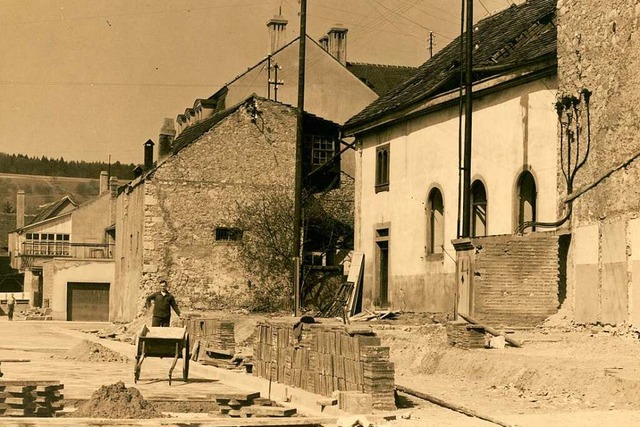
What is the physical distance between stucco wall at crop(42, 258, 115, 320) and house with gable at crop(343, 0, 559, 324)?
2969 cm

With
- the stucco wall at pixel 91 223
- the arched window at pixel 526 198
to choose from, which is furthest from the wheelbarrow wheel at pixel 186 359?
the stucco wall at pixel 91 223

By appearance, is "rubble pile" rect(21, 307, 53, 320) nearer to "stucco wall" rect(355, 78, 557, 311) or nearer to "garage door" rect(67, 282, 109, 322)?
"garage door" rect(67, 282, 109, 322)

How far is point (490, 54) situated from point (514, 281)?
8870mm

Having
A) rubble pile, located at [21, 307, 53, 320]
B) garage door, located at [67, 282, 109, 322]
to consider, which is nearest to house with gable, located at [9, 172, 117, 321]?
garage door, located at [67, 282, 109, 322]

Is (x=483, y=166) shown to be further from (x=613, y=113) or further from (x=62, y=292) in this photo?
(x=62, y=292)

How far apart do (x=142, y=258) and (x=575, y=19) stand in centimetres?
2165

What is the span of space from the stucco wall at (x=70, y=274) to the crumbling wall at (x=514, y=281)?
41.5 m

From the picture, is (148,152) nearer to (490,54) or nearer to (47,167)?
(490,54)

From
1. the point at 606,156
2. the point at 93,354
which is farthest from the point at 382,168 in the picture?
the point at 606,156

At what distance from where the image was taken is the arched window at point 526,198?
28094 mm

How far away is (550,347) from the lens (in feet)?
Answer: 68.2

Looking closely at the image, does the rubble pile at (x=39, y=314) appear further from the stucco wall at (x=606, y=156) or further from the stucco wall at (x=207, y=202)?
the stucco wall at (x=606, y=156)

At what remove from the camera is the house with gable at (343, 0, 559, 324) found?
1041 inches

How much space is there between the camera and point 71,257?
6700 centimetres
